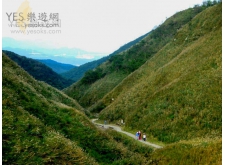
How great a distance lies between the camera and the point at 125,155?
1560cm

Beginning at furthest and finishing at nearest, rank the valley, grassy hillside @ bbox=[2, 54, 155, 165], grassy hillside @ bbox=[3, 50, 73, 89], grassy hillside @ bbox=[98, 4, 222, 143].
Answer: grassy hillside @ bbox=[3, 50, 73, 89], grassy hillside @ bbox=[98, 4, 222, 143], the valley, grassy hillside @ bbox=[2, 54, 155, 165]

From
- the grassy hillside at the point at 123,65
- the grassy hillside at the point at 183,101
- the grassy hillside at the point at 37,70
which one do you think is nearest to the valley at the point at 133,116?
the grassy hillside at the point at 183,101

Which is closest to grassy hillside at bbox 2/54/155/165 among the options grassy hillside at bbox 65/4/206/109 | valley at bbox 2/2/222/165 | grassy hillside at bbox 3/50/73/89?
valley at bbox 2/2/222/165

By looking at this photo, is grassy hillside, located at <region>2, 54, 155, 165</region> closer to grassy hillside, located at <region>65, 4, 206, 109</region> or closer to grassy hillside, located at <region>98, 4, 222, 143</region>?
grassy hillside, located at <region>98, 4, 222, 143</region>

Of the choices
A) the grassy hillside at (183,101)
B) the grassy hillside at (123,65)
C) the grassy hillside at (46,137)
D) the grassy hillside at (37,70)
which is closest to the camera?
the grassy hillside at (46,137)

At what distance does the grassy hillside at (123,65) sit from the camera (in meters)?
82.2

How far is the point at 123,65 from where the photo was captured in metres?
92.8

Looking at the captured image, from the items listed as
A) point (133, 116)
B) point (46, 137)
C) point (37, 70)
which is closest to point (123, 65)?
point (133, 116)

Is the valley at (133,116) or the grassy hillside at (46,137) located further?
the valley at (133,116)

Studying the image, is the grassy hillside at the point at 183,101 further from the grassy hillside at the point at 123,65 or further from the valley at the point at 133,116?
the grassy hillside at the point at 123,65

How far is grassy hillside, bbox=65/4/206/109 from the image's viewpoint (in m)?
82.2

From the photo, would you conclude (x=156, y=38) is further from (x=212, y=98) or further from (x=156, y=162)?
(x=156, y=162)

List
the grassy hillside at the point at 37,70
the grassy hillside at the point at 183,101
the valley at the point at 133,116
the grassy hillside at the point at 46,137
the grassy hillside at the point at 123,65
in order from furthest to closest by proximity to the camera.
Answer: the grassy hillside at the point at 37,70 < the grassy hillside at the point at 123,65 < the grassy hillside at the point at 183,101 < the valley at the point at 133,116 < the grassy hillside at the point at 46,137

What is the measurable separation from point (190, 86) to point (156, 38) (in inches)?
2714
